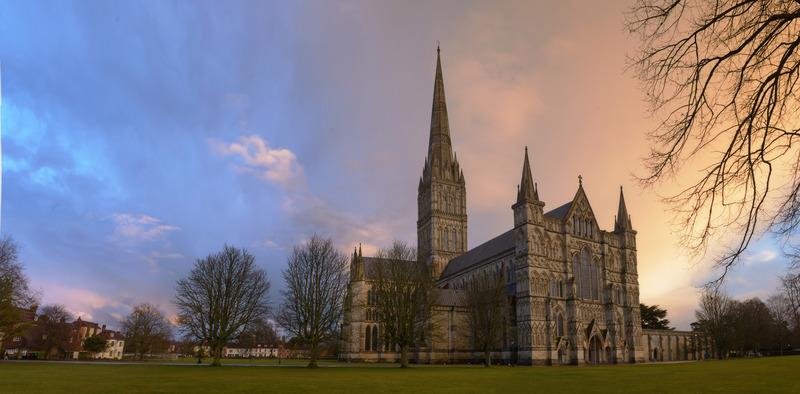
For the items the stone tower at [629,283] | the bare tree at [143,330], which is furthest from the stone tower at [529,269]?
the bare tree at [143,330]

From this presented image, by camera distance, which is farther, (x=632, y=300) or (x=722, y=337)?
→ (x=722, y=337)

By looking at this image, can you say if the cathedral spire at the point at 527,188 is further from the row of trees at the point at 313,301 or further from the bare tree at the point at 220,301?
the bare tree at the point at 220,301

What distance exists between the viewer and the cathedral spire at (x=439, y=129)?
9900cm

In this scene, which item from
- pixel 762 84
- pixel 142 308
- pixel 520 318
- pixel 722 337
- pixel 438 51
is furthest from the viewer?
pixel 438 51

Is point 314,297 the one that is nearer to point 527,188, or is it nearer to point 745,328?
point 527,188

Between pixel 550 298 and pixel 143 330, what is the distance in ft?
238

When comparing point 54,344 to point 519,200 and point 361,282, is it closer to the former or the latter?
point 361,282

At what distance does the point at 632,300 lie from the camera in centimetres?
7000

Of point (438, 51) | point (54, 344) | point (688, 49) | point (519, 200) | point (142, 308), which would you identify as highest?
point (438, 51)

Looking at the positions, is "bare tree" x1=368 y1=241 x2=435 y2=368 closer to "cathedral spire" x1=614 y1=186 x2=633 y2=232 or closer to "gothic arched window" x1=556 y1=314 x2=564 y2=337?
"gothic arched window" x1=556 y1=314 x2=564 y2=337

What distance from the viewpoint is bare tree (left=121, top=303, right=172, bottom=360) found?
8669 cm

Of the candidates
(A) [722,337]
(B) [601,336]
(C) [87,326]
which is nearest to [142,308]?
(C) [87,326]

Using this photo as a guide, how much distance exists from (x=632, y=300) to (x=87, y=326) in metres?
118

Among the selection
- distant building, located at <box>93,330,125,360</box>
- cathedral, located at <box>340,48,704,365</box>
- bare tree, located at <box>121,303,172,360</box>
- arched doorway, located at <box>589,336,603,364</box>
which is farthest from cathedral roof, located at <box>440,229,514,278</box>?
distant building, located at <box>93,330,125,360</box>
